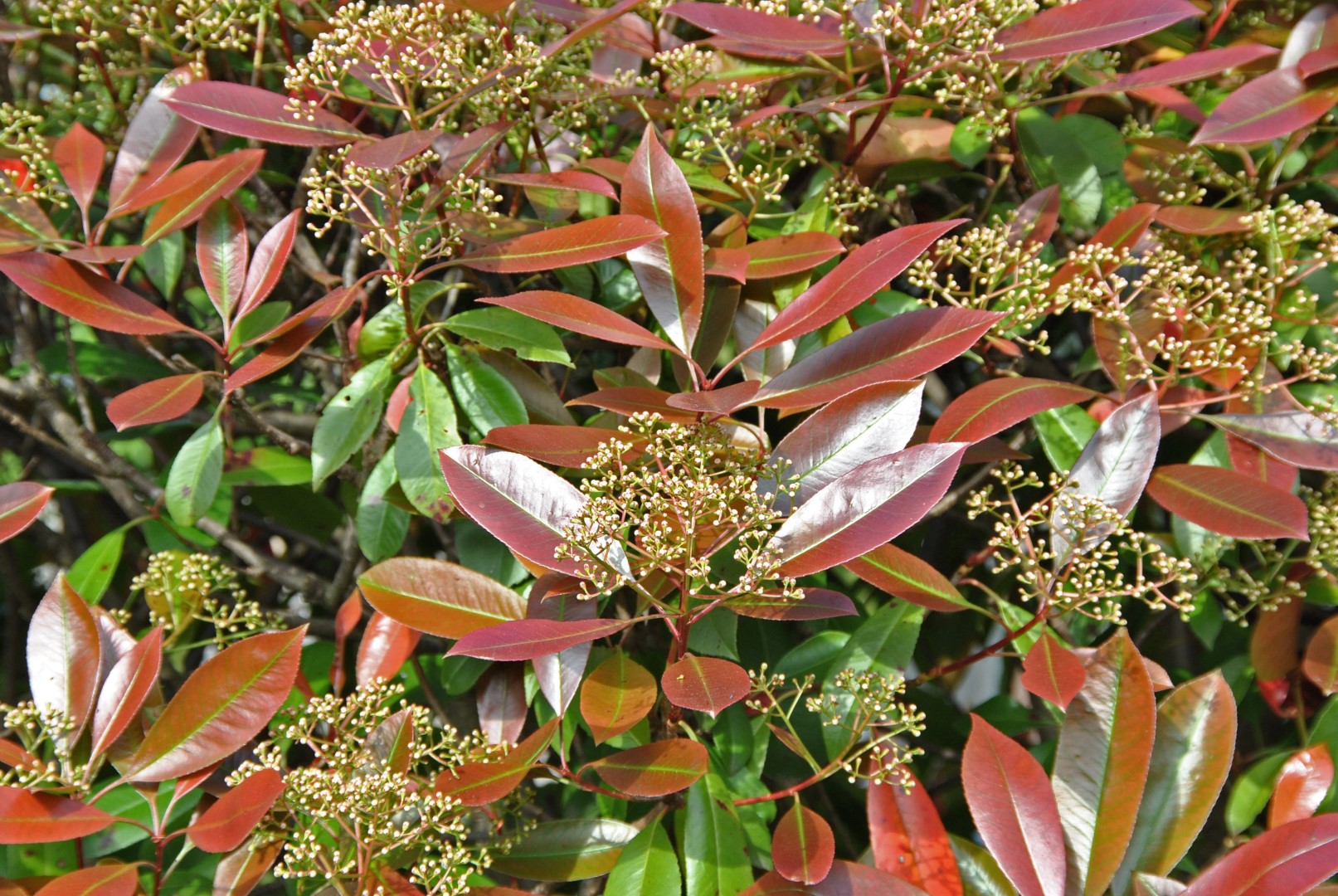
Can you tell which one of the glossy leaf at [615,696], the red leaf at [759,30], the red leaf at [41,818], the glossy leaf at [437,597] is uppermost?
the red leaf at [759,30]

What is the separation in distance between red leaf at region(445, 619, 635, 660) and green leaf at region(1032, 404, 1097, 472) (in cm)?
58

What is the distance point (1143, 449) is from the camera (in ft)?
3.58

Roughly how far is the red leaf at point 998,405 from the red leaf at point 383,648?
0.68m

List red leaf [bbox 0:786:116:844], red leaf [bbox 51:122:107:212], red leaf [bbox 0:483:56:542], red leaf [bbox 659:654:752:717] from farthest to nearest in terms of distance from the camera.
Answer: red leaf [bbox 51:122:107:212]
red leaf [bbox 0:483:56:542]
red leaf [bbox 0:786:116:844]
red leaf [bbox 659:654:752:717]

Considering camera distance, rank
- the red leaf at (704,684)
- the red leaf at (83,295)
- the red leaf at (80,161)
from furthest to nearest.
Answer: the red leaf at (80,161)
the red leaf at (83,295)
the red leaf at (704,684)

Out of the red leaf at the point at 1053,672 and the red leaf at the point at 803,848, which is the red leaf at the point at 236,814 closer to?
the red leaf at the point at 803,848

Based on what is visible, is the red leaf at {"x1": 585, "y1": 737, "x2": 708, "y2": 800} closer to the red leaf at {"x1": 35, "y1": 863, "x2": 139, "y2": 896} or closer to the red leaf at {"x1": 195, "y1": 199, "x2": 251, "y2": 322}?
the red leaf at {"x1": 35, "y1": 863, "x2": 139, "y2": 896}

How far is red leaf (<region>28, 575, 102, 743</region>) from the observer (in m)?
1.13

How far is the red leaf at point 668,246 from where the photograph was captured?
1.13 metres

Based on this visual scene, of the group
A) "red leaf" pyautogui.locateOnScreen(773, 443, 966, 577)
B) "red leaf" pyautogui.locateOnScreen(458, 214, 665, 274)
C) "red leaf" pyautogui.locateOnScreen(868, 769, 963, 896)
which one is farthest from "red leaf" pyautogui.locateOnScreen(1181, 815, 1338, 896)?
"red leaf" pyautogui.locateOnScreen(458, 214, 665, 274)

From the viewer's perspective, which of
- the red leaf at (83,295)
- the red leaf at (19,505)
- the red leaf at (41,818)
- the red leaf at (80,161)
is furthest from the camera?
the red leaf at (80,161)

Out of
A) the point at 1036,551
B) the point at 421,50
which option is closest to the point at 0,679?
the point at 421,50

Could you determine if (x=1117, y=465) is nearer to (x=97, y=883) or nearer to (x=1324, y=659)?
(x=1324, y=659)

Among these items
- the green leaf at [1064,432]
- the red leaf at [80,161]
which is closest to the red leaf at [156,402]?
the red leaf at [80,161]
